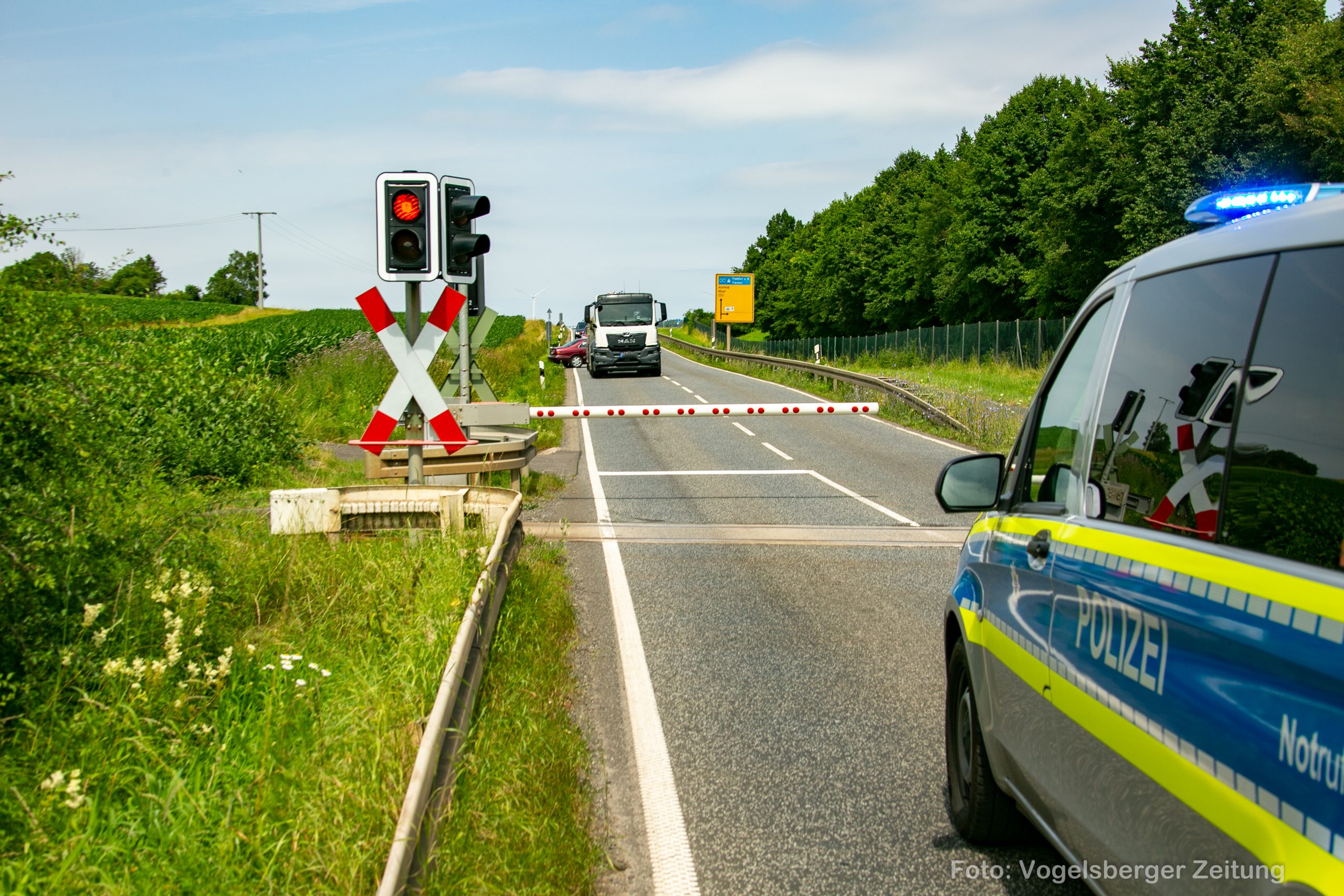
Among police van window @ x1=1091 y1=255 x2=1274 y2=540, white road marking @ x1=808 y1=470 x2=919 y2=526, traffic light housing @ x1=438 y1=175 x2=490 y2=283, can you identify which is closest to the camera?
police van window @ x1=1091 y1=255 x2=1274 y2=540

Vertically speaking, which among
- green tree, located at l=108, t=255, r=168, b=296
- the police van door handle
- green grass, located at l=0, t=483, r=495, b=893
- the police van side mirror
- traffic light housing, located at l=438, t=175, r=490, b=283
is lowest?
green grass, located at l=0, t=483, r=495, b=893

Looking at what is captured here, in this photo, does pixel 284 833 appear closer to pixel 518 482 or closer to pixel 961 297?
pixel 518 482

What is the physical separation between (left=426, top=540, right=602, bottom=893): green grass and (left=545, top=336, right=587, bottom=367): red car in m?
51.5

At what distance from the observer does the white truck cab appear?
143 ft

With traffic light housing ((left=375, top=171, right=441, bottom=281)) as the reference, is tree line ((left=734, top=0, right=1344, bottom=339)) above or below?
above

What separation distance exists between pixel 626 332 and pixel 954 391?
21103 mm

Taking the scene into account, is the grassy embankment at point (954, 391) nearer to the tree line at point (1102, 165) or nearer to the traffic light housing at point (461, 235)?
the tree line at point (1102, 165)

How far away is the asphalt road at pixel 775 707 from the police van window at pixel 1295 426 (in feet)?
7.00

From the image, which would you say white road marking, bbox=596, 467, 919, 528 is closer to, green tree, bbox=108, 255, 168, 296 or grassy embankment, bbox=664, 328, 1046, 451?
grassy embankment, bbox=664, 328, 1046, 451

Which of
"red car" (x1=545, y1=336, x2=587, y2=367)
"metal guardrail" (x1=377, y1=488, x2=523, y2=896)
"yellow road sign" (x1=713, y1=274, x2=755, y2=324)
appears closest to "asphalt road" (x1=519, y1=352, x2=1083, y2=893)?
"metal guardrail" (x1=377, y1=488, x2=523, y2=896)

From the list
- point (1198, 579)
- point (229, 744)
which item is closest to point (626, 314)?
point (229, 744)

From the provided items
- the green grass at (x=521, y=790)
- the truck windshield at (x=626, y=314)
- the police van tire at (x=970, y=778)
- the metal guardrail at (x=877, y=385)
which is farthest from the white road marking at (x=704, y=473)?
the truck windshield at (x=626, y=314)

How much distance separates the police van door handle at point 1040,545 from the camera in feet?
10.2

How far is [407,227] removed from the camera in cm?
786
